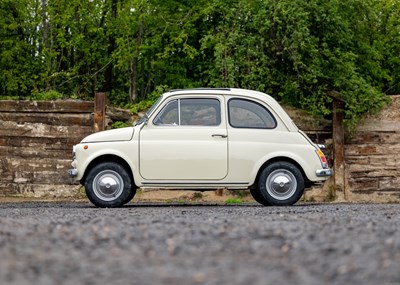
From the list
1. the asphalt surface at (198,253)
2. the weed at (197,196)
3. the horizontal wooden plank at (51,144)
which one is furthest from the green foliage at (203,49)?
the asphalt surface at (198,253)

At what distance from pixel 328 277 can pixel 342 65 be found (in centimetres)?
1264

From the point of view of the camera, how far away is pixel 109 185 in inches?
508

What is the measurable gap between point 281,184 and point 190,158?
57.1 inches

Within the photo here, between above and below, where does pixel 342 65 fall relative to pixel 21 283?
above

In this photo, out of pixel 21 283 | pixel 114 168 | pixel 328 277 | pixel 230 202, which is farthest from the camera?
pixel 230 202

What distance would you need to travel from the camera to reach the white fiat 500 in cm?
1294

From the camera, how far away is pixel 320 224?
7910 millimetres

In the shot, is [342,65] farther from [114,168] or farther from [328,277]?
[328,277]

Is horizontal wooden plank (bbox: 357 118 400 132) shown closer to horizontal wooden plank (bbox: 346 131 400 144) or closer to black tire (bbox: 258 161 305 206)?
horizontal wooden plank (bbox: 346 131 400 144)

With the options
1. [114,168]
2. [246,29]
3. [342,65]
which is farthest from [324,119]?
[114,168]

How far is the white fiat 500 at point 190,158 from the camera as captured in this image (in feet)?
42.4

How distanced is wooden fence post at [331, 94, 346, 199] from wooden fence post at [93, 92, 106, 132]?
14.9ft

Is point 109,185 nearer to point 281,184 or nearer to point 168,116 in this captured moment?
point 168,116

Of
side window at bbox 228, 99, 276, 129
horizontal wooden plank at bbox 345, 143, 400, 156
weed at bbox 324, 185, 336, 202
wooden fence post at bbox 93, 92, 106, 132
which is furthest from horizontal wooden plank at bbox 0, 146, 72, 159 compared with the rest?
horizontal wooden plank at bbox 345, 143, 400, 156
